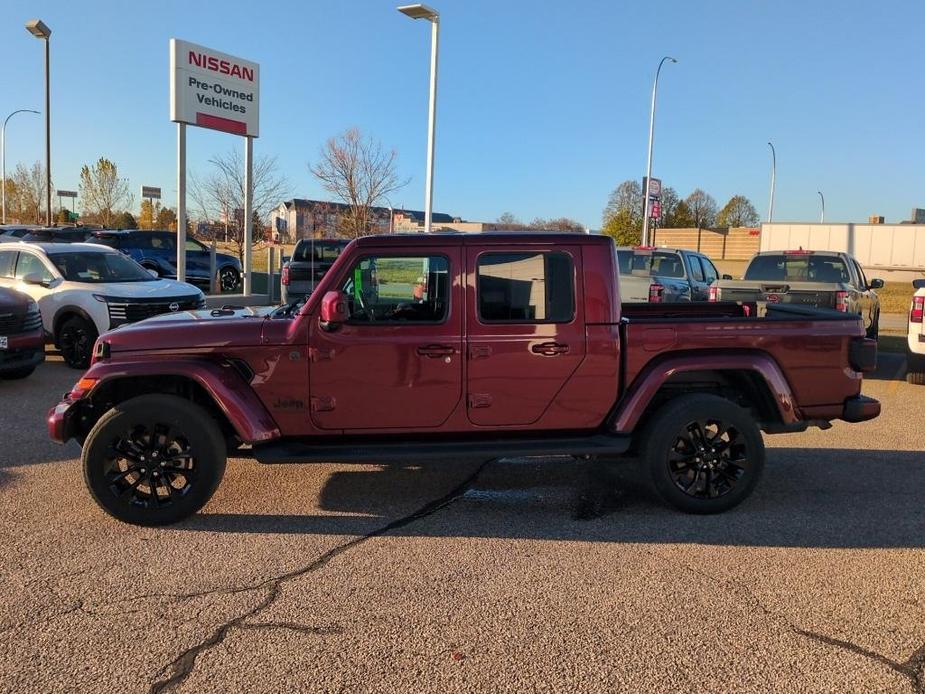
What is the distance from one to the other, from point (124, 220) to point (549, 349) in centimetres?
5463

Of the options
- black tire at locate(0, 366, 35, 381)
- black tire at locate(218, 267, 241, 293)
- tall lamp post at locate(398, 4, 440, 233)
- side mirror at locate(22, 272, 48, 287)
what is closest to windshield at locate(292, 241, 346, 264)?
tall lamp post at locate(398, 4, 440, 233)

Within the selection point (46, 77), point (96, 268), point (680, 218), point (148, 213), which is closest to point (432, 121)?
point (96, 268)

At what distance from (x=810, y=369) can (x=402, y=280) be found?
2760mm

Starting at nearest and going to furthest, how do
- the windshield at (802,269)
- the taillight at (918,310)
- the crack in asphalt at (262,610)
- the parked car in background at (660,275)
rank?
1. the crack in asphalt at (262,610)
2. the taillight at (918,310)
3. the windshield at (802,269)
4. the parked car in background at (660,275)

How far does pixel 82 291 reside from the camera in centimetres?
1023

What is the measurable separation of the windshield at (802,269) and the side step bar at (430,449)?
27.6 ft

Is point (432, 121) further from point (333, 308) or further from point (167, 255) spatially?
point (333, 308)

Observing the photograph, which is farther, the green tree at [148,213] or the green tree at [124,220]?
the green tree at [148,213]

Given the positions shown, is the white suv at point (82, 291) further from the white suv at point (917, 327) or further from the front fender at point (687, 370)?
the white suv at point (917, 327)

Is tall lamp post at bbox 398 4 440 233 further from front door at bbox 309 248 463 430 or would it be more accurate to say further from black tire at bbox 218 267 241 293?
front door at bbox 309 248 463 430

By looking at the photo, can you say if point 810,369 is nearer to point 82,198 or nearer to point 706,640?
point 706,640

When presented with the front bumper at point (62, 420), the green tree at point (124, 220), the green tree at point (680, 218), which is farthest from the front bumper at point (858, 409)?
the green tree at point (680, 218)

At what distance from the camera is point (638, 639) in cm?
327

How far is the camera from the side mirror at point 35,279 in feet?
34.8
